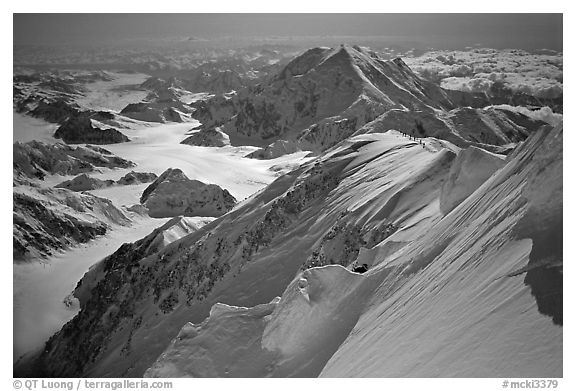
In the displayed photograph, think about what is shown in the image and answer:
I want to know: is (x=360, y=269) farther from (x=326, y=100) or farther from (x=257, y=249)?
(x=326, y=100)

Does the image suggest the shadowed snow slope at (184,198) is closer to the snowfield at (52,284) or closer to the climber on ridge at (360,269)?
the snowfield at (52,284)

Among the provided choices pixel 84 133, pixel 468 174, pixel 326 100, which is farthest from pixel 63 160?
pixel 468 174

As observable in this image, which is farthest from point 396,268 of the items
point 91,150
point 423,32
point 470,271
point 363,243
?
point 91,150

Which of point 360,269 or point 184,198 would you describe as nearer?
point 360,269

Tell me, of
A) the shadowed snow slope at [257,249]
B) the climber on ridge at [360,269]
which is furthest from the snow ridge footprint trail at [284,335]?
the shadowed snow slope at [257,249]

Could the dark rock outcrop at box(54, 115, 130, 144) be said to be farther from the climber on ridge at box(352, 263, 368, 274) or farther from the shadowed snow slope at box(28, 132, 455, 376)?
the climber on ridge at box(352, 263, 368, 274)

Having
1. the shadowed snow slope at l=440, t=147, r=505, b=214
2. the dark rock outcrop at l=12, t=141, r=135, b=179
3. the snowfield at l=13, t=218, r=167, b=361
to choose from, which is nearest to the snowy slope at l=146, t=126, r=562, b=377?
the shadowed snow slope at l=440, t=147, r=505, b=214
